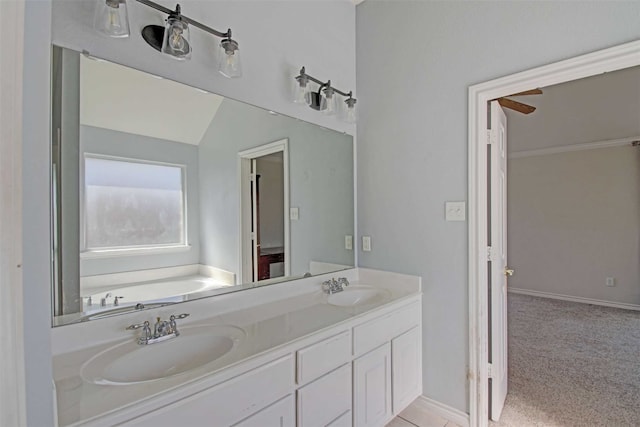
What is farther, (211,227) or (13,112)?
(211,227)

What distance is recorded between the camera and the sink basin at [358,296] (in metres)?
2.03

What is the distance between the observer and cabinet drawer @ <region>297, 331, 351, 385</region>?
1303 millimetres

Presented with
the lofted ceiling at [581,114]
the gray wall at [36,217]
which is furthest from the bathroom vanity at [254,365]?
the lofted ceiling at [581,114]

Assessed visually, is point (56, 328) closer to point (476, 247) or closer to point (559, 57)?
point (476, 247)

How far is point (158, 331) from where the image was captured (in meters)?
1.24

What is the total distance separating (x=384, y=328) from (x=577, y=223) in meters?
4.22

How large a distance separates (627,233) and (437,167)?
150 inches

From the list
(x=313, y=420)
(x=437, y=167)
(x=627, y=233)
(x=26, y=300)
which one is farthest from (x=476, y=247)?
(x=627, y=233)

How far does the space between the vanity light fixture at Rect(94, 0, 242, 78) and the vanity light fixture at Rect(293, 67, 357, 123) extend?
0.44 meters

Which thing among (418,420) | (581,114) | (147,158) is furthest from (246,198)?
(581,114)

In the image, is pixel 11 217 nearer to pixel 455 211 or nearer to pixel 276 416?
pixel 276 416

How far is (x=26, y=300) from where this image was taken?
1.41 ft

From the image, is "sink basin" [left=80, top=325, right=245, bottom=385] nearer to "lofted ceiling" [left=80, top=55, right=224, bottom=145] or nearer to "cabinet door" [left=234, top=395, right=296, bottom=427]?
"cabinet door" [left=234, top=395, right=296, bottom=427]

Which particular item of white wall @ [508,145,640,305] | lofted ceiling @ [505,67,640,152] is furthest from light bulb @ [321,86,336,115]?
white wall @ [508,145,640,305]
